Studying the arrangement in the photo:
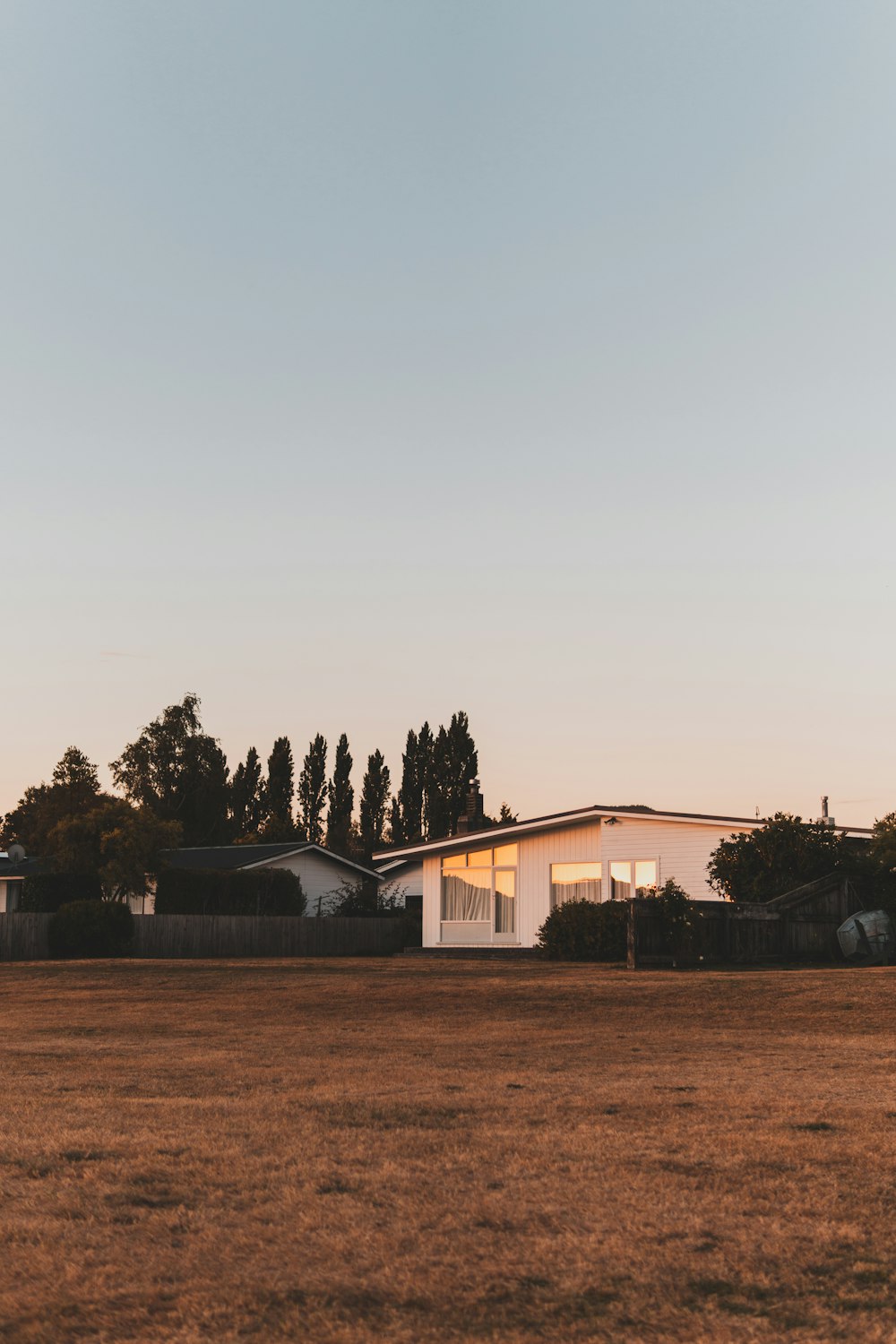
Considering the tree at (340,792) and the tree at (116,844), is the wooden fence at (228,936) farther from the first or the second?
the tree at (340,792)

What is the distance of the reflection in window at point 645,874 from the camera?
109 feet

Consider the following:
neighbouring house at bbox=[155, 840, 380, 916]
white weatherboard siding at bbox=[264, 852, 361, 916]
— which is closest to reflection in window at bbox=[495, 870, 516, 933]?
neighbouring house at bbox=[155, 840, 380, 916]

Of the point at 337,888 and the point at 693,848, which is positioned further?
the point at 337,888

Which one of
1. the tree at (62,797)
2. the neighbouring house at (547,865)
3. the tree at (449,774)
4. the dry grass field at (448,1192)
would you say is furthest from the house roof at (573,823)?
the tree at (449,774)

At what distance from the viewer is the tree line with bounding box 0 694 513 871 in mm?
73000

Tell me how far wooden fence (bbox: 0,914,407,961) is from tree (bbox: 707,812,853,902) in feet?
47.0

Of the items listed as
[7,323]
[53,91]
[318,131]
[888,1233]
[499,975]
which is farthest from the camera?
[7,323]

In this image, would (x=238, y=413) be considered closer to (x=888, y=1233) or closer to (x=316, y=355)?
(x=316, y=355)

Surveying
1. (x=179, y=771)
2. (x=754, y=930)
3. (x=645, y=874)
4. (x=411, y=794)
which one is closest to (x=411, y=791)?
(x=411, y=794)

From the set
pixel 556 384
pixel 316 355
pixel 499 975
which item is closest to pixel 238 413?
pixel 316 355

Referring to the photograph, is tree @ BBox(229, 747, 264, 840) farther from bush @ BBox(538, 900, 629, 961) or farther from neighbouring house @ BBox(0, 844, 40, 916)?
bush @ BBox(538, 900, 629, 961)

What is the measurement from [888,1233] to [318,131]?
1811 cm

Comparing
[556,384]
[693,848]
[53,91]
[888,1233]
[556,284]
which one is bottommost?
[888,1233]

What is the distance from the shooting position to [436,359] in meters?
25.6
